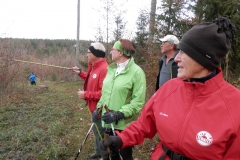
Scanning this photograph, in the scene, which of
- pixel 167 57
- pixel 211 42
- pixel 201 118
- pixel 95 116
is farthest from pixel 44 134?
pixel 211 42

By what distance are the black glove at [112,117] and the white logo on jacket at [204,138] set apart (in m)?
1.45

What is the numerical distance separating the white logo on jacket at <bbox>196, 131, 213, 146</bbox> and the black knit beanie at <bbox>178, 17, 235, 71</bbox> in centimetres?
50

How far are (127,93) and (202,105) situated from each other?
1.59 meters

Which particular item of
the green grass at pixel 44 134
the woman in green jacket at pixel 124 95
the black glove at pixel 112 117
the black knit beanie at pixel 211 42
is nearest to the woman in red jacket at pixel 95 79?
the woman in green jacket at pixel 124 95

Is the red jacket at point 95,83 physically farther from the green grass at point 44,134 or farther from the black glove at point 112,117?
the green grass at point 44,134

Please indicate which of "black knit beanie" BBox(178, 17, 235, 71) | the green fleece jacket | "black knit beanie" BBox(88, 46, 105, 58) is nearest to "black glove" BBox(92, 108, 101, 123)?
the green fleece jacket

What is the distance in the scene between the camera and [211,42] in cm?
160

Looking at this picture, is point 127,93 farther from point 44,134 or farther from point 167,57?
point 44,134

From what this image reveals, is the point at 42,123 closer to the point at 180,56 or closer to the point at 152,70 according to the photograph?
the point at 152,70

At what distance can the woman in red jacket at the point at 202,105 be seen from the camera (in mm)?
1476

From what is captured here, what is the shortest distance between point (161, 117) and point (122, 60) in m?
1.73

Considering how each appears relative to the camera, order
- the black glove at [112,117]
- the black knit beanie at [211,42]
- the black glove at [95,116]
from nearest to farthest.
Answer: the black knit beanie at [211,42] → the black glove at [112,117] → the black glove at [95,116]

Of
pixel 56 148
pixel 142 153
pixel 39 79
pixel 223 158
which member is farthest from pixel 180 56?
pixel 39 79

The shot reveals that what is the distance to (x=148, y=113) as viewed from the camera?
1939 mm
